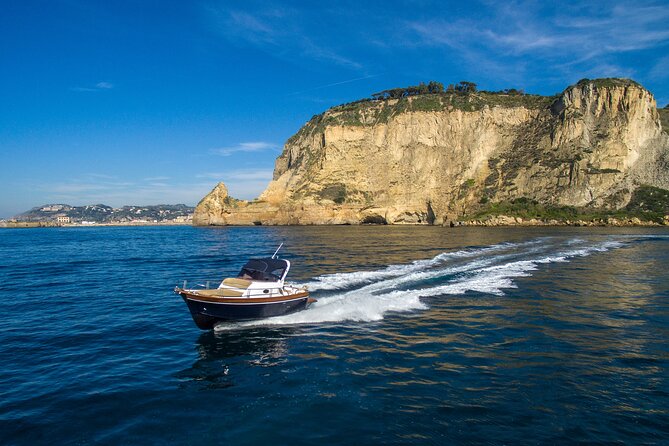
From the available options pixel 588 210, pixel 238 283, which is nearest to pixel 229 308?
pixel 238 283

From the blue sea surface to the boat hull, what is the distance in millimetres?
474

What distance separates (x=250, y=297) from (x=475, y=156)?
107444 millimetres

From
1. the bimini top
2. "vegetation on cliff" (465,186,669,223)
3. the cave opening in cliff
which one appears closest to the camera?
the bimini top

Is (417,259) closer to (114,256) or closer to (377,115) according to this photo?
(114,256)

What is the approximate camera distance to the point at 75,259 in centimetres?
4328

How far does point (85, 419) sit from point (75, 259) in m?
39.8

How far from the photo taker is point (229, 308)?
16438mm

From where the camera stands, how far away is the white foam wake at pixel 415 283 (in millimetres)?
18703

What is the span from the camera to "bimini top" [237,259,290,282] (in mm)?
19125

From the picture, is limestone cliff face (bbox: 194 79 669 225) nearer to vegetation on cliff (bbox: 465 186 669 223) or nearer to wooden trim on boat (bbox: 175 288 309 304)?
vegetation on cliff (bbox: 465 186 669 223)

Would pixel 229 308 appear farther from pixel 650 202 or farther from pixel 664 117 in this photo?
pixel 664 117

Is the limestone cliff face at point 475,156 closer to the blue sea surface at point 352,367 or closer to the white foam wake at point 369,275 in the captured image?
the white foam wake at point 369,275

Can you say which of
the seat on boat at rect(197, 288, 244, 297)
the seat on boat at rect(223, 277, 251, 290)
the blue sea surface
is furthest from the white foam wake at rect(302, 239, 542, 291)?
the seat on boat at rect(197, 288, 244, 297)

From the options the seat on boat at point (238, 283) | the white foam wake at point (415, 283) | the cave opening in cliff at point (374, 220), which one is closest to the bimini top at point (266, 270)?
the seat on boat at point (238, 283)
